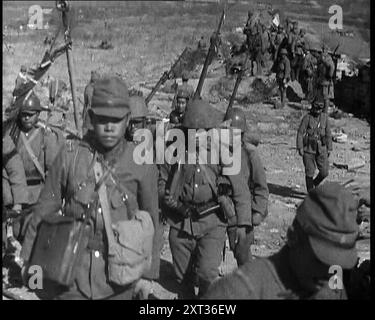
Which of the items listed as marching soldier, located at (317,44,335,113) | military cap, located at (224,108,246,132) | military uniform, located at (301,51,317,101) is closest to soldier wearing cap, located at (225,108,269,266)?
military cap, located at (224,108,246,132)

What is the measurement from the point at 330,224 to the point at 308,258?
178mm

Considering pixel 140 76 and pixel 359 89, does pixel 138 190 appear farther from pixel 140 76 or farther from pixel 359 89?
pixel 140 76

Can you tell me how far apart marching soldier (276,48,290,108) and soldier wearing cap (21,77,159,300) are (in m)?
16.0

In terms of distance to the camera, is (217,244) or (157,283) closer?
(217,244)

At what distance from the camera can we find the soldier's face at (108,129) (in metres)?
4.90

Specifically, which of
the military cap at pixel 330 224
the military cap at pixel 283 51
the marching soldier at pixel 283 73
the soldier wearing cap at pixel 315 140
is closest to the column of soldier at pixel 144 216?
the military cap at pixel 330 224

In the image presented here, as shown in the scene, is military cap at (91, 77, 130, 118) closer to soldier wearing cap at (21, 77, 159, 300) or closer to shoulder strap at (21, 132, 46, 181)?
soldier wearing cap at (21, 77, 159, 300)

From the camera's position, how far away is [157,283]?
7906 mm

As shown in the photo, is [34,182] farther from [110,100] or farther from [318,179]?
[318,179]

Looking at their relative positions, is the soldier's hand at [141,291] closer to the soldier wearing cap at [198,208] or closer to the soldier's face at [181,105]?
the soldier wearing cap at [198,208]

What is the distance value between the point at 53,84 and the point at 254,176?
248 inches

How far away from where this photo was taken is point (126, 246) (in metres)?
4.80

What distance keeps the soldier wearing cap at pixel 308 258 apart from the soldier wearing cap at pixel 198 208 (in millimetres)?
3136
